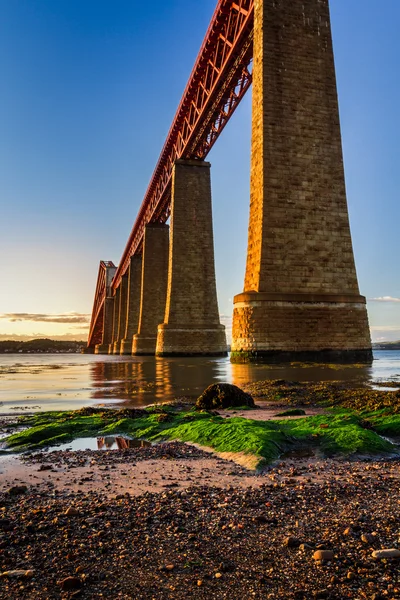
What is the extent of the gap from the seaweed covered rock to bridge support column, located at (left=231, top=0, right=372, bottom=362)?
8.50 m

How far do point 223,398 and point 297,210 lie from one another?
1070cm

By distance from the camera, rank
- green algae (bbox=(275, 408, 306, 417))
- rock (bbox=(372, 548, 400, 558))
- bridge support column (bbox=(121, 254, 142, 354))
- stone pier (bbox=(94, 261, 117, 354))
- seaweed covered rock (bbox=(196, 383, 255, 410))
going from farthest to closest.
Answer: stone pier (bbox=(94, 261, 117, 354))
bridge support column (bbox=(121, 254, 142, 354))
seaweed covered rock (bbox=(196, 383, 255, 410))
green algae (bbox=(275, 408, 306, 417))
rock (bbox=(372, 548, 400, 558))

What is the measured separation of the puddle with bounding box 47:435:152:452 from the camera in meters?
3.44

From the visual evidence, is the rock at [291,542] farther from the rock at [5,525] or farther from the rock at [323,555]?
the rock at [5,525]

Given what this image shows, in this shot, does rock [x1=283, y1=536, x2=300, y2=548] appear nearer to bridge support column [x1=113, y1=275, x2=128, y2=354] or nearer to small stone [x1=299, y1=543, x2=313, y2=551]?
small stone [x1=299, y1=543, x2=313, y2=551]

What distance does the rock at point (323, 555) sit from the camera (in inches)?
55.3

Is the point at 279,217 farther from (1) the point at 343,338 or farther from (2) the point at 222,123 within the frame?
(2) the point at 222,123

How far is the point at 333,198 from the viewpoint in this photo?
15.3 metres

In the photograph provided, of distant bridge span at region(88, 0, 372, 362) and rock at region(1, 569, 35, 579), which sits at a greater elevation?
distant bridge span at region(88, 0, 372, 362)

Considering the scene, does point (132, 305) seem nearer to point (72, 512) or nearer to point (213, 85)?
point (213, 85)

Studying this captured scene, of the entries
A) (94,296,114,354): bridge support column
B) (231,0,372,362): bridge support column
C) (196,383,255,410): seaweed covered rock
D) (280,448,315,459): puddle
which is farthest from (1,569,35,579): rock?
(94,296,114,354): bridge support column

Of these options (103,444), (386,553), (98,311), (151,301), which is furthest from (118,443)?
(98,311)

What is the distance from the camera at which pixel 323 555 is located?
1.41 metres

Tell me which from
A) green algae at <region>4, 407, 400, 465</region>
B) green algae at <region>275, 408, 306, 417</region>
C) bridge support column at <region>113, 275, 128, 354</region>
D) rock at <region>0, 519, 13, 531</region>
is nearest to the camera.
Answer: rock at <region>0, 519, 13, 531</region>
